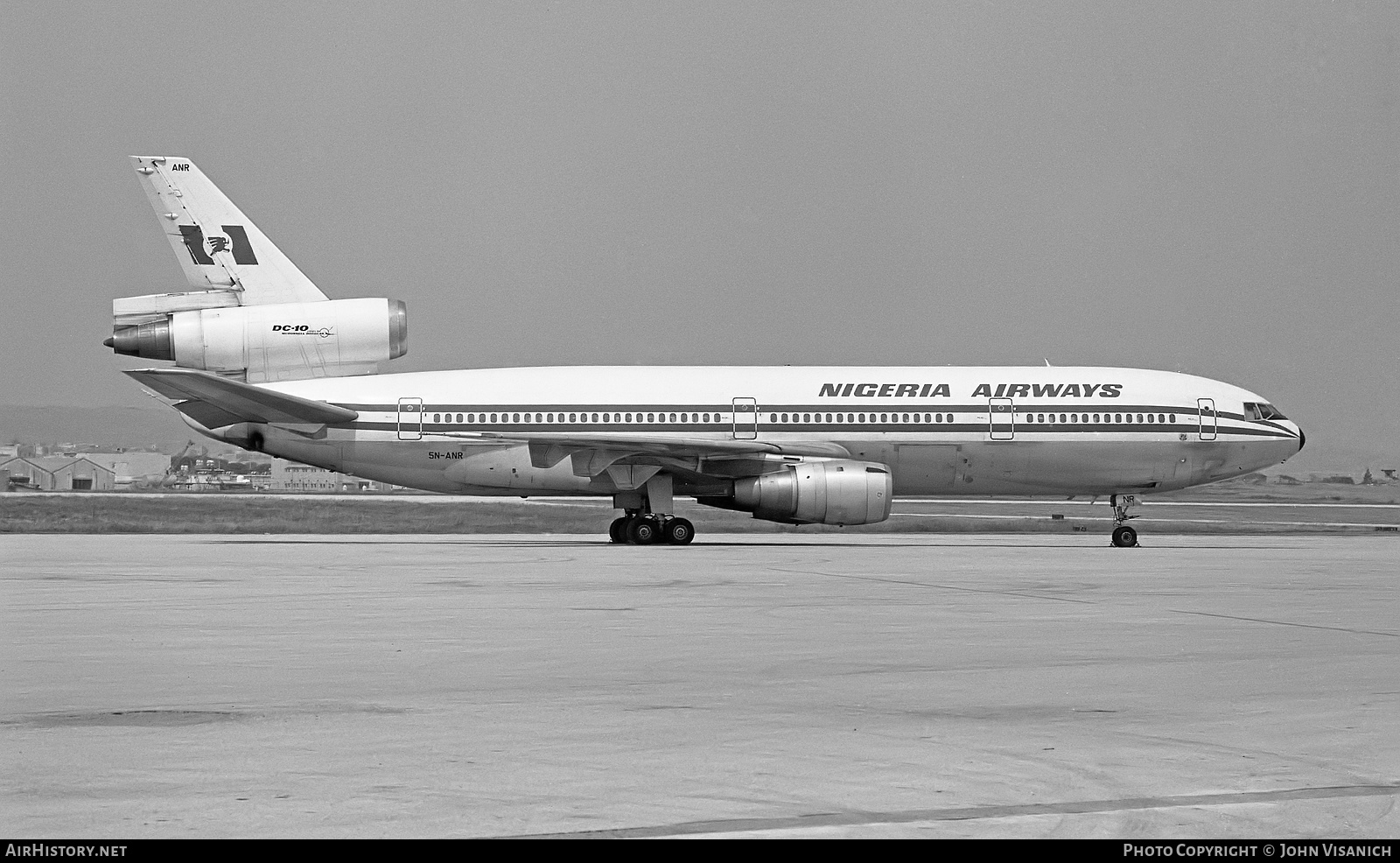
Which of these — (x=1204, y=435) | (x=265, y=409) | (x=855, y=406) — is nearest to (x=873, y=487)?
(x=855, y=406)

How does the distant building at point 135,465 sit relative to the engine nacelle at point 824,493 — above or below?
above

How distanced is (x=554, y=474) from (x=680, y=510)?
59.6 feet

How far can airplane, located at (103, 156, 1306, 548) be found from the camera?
30.4 m

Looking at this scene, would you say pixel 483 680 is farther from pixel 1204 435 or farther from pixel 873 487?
pixel 1204 435

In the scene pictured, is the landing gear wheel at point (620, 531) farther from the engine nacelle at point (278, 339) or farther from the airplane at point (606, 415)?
the engine nacelle at point (278, 339)

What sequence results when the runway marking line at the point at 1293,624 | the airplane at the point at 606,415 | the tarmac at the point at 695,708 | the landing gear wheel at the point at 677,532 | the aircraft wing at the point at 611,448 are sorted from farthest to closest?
the landing gear wheel at the point at 677,532, the airplane at the point at 606,415, the aircraft wing at the point at 611,448, the runway marking line at the point at 1293,624, the tarmac at the point at 695,708

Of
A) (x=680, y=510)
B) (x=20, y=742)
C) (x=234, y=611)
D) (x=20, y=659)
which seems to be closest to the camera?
(x=20, y=742)

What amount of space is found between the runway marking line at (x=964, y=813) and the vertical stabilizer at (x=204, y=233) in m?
27.0

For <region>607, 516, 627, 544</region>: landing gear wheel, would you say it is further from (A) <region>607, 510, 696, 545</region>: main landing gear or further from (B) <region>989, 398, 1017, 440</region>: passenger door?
(B) <region>989, 398, 1017, 440</region>: passenger door

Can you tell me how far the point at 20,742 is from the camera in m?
7.68

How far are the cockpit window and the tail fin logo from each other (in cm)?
2154

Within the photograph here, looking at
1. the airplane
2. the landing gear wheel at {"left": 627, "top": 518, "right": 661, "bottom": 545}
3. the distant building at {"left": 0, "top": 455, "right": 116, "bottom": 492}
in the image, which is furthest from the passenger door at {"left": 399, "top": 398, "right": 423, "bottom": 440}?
the distant building at {"left": 0, "top": 455, "right": 116, "bottom": 492}

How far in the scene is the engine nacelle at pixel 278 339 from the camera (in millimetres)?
30406

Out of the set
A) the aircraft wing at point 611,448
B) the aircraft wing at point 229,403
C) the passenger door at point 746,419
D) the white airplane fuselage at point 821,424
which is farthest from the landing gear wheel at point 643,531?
the aircraft wing at point 229,403
